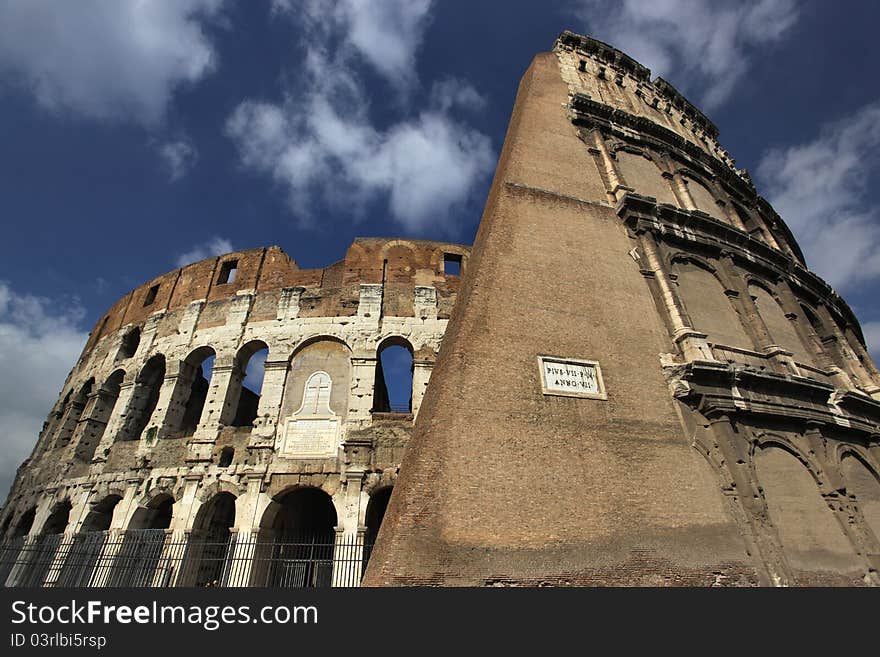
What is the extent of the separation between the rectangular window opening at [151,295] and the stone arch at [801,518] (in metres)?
19.5

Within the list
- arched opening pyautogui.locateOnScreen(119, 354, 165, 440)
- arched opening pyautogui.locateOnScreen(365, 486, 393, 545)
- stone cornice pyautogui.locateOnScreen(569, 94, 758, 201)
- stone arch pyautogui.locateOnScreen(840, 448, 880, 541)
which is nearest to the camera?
stone arch pyautogui.locateOnScreen(840, 448, 880, 541)

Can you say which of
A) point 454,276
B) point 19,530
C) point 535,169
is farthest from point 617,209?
point 19,530

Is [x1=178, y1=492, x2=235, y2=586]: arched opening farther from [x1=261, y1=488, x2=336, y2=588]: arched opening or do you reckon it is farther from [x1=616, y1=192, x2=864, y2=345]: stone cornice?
[x1=616, y1=192, x2=864, y2=345]: stone cornice

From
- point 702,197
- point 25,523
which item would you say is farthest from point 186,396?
point 702,197

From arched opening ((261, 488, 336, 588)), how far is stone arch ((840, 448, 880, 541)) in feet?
35.4

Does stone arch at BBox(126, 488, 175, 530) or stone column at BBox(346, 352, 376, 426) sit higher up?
stone column at BBox(346, 352, 376, 426)

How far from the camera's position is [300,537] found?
1262 cm

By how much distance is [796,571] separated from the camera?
745 cm

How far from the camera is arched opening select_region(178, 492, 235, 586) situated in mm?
10602

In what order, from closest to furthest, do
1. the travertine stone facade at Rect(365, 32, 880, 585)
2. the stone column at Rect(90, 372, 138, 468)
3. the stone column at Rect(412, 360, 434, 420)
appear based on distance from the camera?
the travertine stone facade at Rect(365, 32, 880, 585), the stone column at Rect(412, 360, 434, 420), the stone column at Rect(90, 372, 138, 468)

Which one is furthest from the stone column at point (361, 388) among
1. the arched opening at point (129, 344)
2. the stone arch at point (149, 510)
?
the arched opening at point (129, 344)

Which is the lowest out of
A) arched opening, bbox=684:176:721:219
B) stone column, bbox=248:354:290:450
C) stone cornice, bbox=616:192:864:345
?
stone column, bbox=248:354:290:450

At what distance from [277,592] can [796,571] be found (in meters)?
8.29

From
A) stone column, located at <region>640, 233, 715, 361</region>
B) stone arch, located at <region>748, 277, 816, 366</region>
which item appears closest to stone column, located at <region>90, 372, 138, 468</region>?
stone column, located at <region>640, 233, 715, 361</region>
